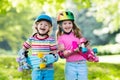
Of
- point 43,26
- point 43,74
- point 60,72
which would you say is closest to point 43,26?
point 43,26

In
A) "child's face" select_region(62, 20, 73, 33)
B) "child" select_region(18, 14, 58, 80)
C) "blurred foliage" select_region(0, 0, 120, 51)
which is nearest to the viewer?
"child" select_region(18, 14, 58, 80)

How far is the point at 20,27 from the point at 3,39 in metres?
3.07

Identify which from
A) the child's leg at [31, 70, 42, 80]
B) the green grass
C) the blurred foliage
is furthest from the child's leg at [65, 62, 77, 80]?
the blurred foliage

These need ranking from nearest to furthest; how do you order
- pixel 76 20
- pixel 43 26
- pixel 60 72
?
pixel 43 26 → pixel 60 72 → pixel 76 20

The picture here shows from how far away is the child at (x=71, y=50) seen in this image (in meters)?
5.99

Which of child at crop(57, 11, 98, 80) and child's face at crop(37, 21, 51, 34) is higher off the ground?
child's face at crop(37, 21, 51, 34)

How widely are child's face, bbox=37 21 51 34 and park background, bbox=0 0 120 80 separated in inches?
39.1

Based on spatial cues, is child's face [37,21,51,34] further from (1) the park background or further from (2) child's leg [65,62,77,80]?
(1) the park background

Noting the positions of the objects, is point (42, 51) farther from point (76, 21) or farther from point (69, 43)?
point (76, 21)

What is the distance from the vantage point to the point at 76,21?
3309 cm

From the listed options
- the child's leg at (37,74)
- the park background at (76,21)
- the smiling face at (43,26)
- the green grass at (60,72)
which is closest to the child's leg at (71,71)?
the child's leg at (37,74)

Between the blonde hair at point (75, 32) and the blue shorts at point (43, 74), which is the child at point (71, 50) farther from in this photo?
the blue shorts at point (43, 74)

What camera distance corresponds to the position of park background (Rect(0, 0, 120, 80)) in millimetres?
9680

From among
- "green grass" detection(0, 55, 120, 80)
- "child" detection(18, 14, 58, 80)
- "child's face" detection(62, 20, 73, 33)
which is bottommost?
"green grass" detection(0, 55, 120, 80)
